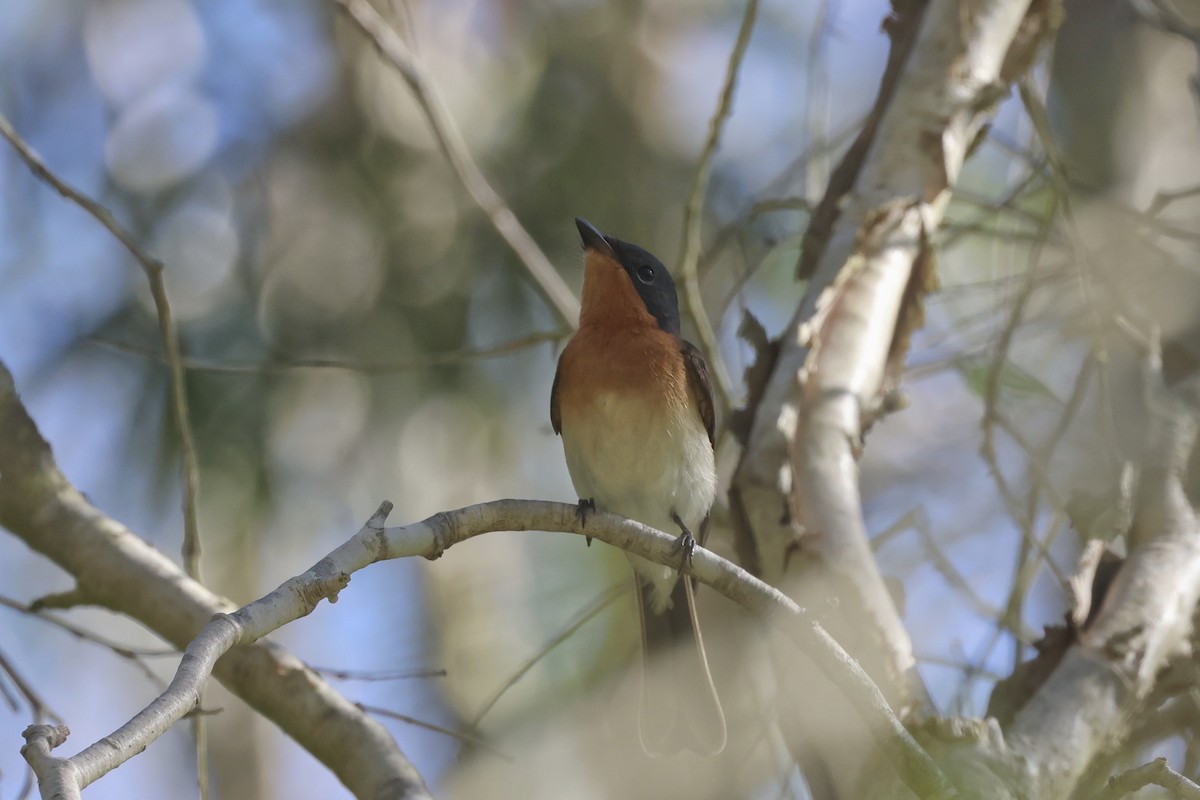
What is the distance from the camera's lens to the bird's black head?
5.26 m

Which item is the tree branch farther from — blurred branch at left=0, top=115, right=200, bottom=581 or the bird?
blurred branch at left=0, top=115, right=200, bottom=581

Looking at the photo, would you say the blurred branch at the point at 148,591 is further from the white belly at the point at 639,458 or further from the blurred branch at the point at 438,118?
the blurred branch at the point at 438,118

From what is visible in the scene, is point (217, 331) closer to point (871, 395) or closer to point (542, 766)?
point (542, 766)

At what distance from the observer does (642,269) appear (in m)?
5.31

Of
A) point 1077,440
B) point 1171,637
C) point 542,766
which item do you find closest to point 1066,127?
point 1077,440

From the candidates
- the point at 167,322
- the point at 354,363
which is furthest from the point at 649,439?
the point at 167,322

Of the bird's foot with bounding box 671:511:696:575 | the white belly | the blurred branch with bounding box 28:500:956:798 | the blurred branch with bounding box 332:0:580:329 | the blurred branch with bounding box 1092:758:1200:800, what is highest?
the blurred branch with bounding box 332:0:580:329

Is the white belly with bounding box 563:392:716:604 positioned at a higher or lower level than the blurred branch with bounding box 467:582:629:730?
higher

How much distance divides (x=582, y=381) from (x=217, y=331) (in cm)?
263

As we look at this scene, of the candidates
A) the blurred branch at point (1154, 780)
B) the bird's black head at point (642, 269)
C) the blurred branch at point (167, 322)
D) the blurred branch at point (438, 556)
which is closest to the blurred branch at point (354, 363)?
the blurred branch at point (167, 322)

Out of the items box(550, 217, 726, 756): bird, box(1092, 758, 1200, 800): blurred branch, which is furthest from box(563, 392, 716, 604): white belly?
box(1092, 758, 1200, 800): blurred branch

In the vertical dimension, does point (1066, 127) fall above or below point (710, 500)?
above

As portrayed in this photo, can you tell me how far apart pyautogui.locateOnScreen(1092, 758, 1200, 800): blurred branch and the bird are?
6.19 ft

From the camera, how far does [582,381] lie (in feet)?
15.7
